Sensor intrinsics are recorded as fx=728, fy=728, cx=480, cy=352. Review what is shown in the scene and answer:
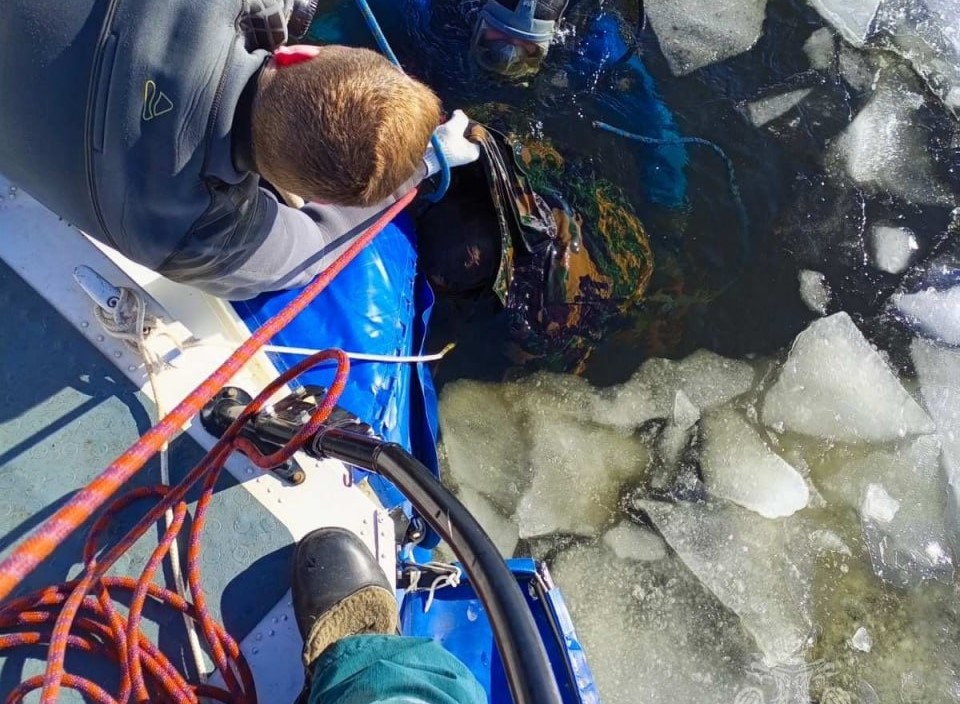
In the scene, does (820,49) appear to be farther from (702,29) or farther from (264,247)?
(264,247)

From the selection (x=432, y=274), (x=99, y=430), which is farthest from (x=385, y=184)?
(x=432, y=274)

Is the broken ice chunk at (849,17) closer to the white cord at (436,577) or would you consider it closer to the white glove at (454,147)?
the white glove at (454,147)

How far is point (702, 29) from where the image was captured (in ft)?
9.53

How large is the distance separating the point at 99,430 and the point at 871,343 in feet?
8.44

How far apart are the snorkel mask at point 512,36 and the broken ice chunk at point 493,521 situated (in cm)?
139

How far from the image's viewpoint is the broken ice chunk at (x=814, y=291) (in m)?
2.75

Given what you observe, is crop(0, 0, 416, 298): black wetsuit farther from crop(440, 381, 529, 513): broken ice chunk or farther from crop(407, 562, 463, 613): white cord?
crop(440, 381, 529, 513): broken ice chunk

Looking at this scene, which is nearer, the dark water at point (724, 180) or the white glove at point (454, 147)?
the white glove at point (454, 147)

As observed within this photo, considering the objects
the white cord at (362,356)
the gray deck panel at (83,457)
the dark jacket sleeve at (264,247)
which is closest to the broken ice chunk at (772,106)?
the dark jacket sleeve at (264,247)

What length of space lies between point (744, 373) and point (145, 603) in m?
2.09

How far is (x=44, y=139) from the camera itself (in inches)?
45.7

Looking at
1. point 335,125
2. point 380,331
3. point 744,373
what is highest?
point 335,125

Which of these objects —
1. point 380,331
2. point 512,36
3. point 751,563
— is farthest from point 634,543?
point 512,36

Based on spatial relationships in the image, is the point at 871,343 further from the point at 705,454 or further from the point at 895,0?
the point at 895,0
